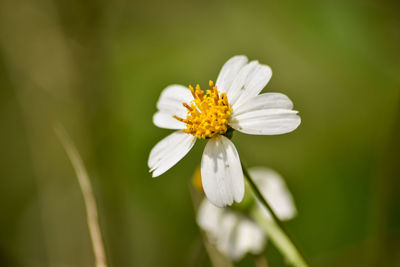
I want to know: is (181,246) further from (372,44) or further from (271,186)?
(372,44)

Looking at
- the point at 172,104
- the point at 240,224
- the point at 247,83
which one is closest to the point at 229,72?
the point at 247,83

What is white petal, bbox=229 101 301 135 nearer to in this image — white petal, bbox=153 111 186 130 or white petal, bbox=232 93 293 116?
white petal, bbox=232 93 293 116

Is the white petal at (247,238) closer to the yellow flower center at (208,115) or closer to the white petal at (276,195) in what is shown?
the white petal at (276,195)

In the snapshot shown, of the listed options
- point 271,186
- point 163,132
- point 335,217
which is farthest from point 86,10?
point 335,217

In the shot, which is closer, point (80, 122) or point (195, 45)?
point (80, 122)

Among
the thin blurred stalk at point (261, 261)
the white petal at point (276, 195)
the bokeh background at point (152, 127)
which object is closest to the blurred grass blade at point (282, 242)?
the thin blurred stalk at point (261, 261)

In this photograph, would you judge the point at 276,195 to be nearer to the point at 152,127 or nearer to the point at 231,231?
the point at 231,231

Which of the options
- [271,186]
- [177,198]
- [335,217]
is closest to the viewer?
[271,186]
